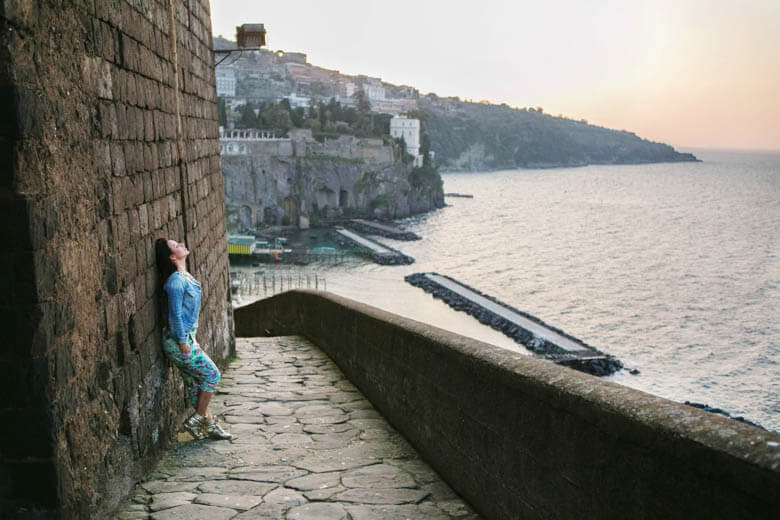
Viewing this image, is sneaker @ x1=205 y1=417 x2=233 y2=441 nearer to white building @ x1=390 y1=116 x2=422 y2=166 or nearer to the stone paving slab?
the stone paving slab

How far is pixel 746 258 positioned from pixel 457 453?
69383 mm

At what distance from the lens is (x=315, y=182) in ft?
277

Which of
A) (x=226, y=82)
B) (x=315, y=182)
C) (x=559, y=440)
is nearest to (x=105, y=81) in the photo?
(x=559, y=440)

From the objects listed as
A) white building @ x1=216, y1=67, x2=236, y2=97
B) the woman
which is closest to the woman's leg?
the woman

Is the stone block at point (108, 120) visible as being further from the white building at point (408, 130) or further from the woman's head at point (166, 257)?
the white building at point (408, 130)

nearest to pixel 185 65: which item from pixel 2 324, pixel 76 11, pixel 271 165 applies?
pixel 76 11

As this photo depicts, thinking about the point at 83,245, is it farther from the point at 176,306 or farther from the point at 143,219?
Result: the point at 176,306

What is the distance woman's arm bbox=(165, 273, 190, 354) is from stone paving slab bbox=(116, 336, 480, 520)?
850 millimetres

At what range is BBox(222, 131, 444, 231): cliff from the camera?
7825 cm

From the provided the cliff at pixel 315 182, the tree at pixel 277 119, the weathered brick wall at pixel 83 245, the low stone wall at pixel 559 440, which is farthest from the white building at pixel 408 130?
the low stone wall at pixel 559 440

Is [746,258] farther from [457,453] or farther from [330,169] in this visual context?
[457,453]

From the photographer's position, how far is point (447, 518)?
362 centimetres

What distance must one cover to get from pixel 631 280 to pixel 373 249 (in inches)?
899

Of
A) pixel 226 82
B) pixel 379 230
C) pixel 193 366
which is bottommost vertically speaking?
pixel 379 230
